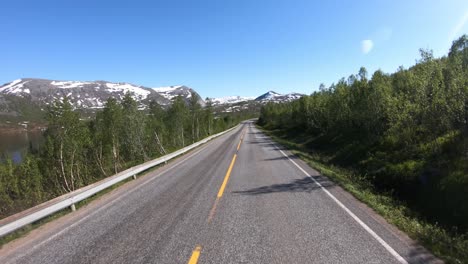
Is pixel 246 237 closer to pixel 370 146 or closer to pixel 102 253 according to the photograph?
Result: pixel 102 253

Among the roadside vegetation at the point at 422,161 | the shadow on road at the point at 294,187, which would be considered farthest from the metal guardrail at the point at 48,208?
the roadside vegetation at the point at 422,161

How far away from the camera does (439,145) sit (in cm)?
1245

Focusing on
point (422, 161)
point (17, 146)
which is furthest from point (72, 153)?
point (17, 146)

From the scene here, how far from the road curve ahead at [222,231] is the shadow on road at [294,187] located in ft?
0.12

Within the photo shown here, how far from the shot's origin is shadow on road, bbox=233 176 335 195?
959 centimetres

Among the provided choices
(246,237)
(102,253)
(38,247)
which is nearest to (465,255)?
(246,237)

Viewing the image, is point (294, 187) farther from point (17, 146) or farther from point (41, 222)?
point (17, 146)

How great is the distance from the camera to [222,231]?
5.87m

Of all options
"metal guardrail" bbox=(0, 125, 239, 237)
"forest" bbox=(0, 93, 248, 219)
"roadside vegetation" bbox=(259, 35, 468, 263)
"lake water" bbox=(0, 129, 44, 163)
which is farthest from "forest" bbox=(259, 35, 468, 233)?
"lake water" bbox=(0, 129, 44, 163)

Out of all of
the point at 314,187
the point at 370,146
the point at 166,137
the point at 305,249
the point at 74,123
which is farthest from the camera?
the point at 166,137

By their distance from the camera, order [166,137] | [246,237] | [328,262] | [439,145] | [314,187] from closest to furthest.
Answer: [328,262], [246,237], [314,187], [439,145], [166,137]

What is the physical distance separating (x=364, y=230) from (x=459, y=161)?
23.7 ft

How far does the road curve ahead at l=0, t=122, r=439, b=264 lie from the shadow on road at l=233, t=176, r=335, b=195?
0.04 m

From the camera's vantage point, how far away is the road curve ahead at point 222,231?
4.80m
